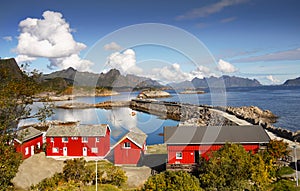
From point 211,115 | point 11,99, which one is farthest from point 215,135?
point 211,115

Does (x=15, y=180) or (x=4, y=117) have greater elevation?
(x=4, y=117)

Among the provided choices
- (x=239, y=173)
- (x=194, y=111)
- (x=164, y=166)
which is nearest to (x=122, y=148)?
(x=164, y=166)

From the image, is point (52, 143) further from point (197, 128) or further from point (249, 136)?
point (249, 136)

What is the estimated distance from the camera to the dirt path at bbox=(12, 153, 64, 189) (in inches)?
667

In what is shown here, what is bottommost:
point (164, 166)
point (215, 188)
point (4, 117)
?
point (164, 166)

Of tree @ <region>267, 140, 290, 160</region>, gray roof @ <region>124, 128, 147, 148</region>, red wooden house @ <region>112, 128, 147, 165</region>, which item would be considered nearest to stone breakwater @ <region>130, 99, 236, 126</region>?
gray roof @ <region>124, 128, 147, 148</region>

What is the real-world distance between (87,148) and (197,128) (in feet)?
37.9

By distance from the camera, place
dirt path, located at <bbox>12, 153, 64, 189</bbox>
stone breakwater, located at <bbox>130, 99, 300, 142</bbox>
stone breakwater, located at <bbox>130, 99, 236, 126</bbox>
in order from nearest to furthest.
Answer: dirt path, located at <bbox>12, 153, 64, 189</bbox> < stone breakwater, located at <bbox>130, 99, 300, 142</bbox> < stone breakwater, located at <bbox>130, 99, 236, 126</bbox>

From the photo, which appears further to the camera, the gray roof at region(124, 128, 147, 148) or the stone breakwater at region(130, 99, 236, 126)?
the stone breakwater at region(130, 99, 236, 126)

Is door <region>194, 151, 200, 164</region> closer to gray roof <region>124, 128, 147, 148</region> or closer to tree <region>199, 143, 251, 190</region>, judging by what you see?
gray roof <region>124, 128, 147, 148</region>

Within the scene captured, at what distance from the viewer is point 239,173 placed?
1252cm

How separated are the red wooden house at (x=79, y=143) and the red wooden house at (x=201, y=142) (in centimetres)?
833

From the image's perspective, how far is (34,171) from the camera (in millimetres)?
18281

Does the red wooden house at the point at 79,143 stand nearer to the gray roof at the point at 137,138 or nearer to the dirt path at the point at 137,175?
the gray roof at the point at 137,138
